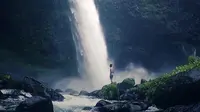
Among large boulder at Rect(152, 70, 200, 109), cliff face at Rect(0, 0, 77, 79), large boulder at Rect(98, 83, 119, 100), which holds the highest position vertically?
cliff face at Rect(0, 0, 77, 79)

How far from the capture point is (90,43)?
39875 mm

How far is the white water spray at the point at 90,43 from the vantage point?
125 feet

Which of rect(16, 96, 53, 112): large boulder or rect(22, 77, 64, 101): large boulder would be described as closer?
rect(16, 96, 53, 112): large boulder

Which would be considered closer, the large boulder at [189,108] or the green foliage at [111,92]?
the large boulder at [189,108]

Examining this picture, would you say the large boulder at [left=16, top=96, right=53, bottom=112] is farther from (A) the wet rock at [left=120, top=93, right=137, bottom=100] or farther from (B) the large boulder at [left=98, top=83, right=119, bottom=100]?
(A) the wet rock at [left=120, top=93, right=137, bottom=100]

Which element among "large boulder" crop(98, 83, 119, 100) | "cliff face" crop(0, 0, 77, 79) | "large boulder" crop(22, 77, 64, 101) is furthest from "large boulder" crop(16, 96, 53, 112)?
"cliff face" crop(0, 0, 77, 79)

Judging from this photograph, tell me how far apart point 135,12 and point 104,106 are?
28.3 metres

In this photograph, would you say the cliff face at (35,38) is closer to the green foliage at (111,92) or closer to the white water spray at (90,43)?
the white water spray at (90,43)

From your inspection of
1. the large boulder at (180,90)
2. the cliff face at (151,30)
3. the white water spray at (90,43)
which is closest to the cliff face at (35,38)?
the white water spray at (90,43)

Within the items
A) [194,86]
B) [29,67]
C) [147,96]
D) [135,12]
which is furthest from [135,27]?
[194,86]

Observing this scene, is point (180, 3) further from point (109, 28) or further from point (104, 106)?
point (104, 106)

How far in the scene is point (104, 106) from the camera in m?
16.1

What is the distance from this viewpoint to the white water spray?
3812cm

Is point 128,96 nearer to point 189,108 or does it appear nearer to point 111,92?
point 111,92
